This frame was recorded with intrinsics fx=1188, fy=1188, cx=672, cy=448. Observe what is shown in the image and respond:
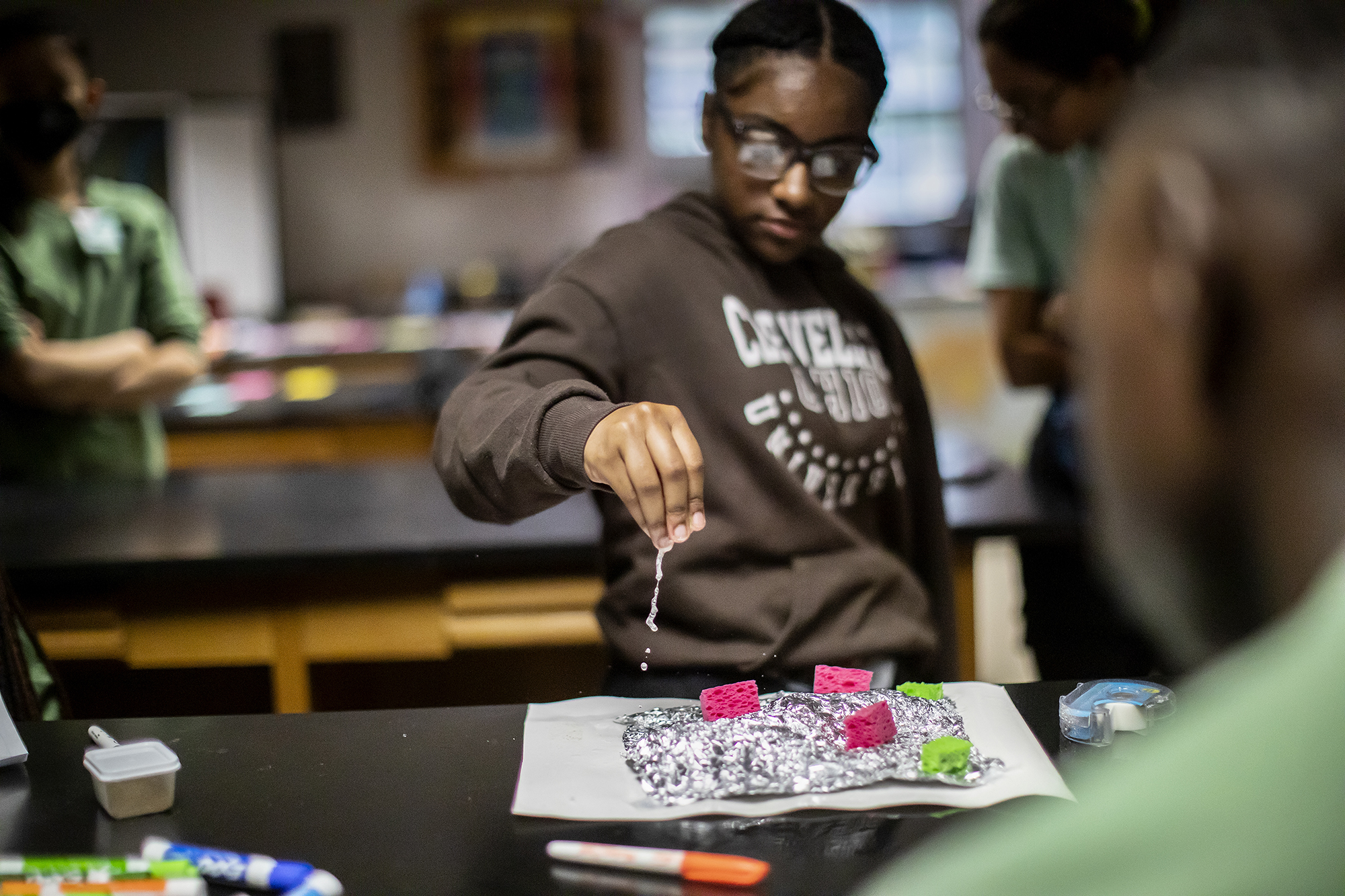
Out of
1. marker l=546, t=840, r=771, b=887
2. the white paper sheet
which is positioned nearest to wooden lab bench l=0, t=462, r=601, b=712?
the white paper sheet

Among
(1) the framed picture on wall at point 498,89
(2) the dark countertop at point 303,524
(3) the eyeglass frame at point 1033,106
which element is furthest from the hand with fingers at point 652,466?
(1) the framed picture on wall at point 498,89

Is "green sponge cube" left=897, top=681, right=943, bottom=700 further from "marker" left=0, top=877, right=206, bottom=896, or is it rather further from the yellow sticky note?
the yellow sticky note

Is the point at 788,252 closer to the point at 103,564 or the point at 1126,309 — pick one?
the point at 1126,309

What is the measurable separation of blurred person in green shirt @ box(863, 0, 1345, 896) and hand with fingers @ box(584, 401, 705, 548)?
0.48 metres

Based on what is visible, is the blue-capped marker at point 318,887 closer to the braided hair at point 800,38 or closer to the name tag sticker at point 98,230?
the braided hair at point 800,38

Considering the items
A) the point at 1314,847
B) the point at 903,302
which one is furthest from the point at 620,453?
the point at 903,302

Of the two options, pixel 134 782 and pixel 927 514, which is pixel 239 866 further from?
pixel 927 514

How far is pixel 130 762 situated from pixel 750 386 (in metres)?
0.65

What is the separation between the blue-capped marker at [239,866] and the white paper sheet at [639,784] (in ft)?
0.58

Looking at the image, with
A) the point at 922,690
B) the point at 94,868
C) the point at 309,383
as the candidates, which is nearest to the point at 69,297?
the point at 309,383

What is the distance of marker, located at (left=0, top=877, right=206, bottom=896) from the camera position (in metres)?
0.75

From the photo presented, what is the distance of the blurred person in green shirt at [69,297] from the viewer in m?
2.13

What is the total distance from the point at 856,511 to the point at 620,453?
40 cm

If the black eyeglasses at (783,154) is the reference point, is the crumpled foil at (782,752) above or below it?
below
